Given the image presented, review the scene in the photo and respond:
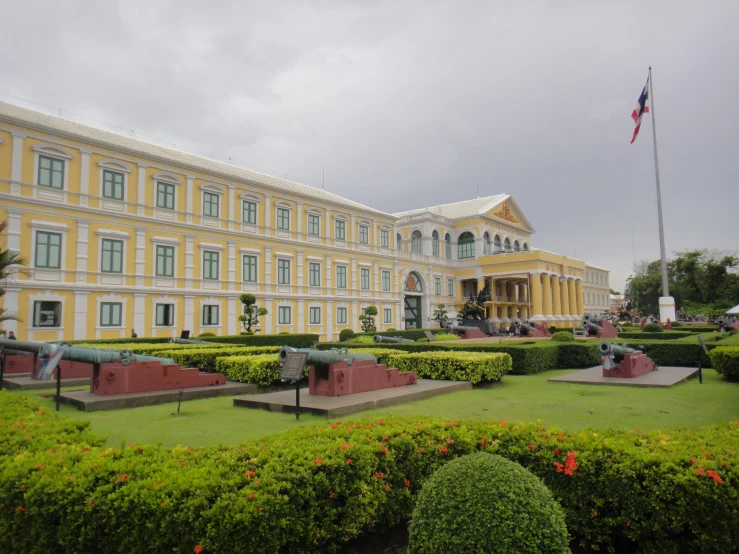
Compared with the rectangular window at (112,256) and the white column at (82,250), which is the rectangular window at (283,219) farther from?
the white column at (82,250)

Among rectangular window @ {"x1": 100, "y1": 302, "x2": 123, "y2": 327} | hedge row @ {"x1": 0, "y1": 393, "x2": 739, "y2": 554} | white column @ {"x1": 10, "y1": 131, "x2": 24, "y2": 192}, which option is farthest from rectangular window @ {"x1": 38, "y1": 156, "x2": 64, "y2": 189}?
hedge row @ {"x1": 0, "y1": 393, "x2": 739, "y2": 554}

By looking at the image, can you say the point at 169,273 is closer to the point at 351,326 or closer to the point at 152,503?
the point at 351,326

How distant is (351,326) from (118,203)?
18.2 meters

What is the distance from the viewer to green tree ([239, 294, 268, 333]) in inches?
1089

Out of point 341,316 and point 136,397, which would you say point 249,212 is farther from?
point 136,397

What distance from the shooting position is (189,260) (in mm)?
28688

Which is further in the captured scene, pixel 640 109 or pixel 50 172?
pixel 640 109

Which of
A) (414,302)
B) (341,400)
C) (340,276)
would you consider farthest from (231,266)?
(341,400)

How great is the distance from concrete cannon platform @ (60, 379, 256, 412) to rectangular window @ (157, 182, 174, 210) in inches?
764

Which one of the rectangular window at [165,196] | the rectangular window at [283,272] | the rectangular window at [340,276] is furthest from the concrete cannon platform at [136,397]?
the rectangular window at [340,276]

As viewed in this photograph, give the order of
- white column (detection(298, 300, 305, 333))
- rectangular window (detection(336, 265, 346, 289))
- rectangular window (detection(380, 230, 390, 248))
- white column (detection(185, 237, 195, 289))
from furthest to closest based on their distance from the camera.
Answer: rectangular window (detection(380, 230, 390, 248)) → rectangular window (detection(336, 265, 346, 289)) → white column (detection(298, 300, 305, 333)) → white column (detection(185, 237, 195, 289))

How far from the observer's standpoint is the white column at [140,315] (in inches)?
1024

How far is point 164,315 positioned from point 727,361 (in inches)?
976

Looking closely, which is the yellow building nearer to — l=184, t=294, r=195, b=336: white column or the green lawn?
l=184, t=294, r=195, b=336: white column
